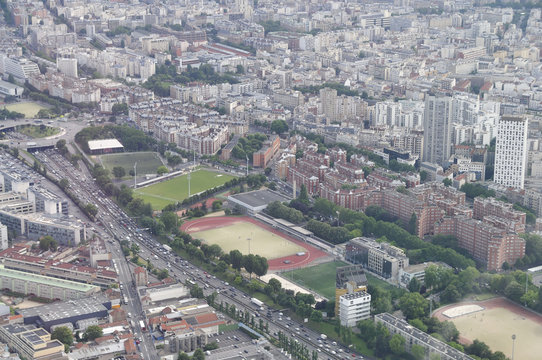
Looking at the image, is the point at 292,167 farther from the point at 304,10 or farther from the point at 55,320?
the point at 304,10

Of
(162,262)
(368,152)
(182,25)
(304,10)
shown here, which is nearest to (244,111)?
(368,152)

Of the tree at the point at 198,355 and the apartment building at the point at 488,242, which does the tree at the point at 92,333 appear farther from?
the apartment building at the point at 488,242

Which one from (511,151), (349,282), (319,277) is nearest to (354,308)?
(349,282)

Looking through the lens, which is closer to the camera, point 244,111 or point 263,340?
point 263,340

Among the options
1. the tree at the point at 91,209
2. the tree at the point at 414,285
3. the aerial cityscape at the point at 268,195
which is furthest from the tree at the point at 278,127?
the tree at the point at 414,285

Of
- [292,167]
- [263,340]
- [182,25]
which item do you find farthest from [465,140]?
[182,25]

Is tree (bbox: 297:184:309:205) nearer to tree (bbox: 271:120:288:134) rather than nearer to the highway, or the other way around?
the highway

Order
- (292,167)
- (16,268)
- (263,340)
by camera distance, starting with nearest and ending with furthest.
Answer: (263,340), (16,268), (292,167)

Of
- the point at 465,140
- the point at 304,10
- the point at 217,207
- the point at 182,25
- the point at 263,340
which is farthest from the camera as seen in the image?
the point at 304,10
